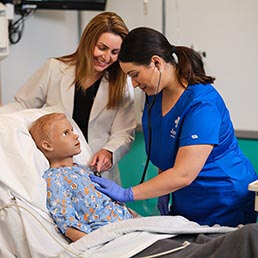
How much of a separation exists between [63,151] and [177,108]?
0.46 meters

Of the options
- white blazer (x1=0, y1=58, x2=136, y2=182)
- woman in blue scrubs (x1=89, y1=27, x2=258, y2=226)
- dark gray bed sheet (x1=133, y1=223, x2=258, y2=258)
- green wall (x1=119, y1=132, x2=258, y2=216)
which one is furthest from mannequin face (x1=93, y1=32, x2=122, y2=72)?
green wall (x1=119, y1=132, x2=258, y2=216)

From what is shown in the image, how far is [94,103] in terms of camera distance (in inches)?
93.7

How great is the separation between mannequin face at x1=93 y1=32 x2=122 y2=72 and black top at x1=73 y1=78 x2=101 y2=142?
5.8 inches

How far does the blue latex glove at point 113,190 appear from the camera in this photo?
1.92 m

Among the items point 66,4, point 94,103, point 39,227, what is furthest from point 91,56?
point 66,4

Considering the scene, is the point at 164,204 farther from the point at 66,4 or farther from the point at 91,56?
the point at 66,4

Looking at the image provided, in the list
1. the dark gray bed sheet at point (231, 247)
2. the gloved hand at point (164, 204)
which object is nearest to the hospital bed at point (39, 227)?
the dark gray bed sheet at point (231, 247)

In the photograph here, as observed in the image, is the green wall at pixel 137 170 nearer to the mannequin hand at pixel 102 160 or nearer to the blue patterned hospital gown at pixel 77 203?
the mannequin hand at pixel 102 160

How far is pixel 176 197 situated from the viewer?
6.78 ft

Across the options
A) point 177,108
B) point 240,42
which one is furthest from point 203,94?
point 240,42

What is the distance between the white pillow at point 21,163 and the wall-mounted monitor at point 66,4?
1.40 m

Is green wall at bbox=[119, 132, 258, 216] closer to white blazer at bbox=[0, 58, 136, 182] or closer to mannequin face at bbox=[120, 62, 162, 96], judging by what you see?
white blazer at bbox=[0, 58, 136, 182]

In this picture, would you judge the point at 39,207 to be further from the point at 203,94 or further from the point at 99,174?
the point at 203,94

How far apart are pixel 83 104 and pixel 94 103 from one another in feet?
0.18
